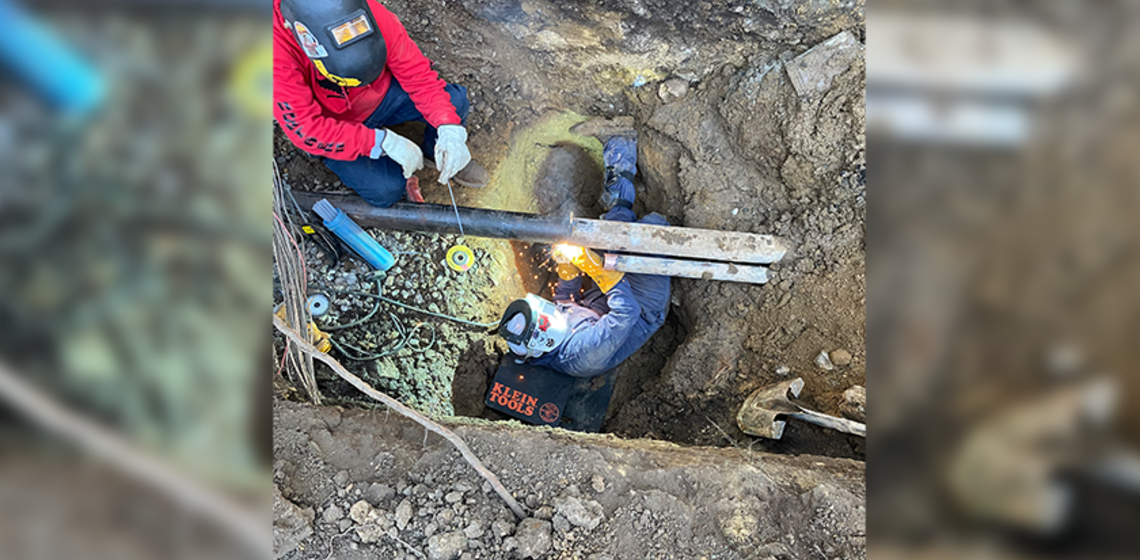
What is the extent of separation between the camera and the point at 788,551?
1666 mm

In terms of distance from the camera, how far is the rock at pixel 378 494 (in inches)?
66.7

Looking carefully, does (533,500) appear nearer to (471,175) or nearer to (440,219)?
(440,219)

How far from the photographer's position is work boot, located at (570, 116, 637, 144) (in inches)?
125

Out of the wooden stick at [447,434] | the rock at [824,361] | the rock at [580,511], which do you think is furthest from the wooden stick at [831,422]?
the wooden stick at [447,434]

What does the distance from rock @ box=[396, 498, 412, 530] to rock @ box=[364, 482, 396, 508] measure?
56 millimetres

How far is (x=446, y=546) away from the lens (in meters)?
1.63

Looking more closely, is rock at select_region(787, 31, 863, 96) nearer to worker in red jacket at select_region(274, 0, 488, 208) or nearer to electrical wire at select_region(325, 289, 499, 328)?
worker in red jacket at select_region(274, 0, 488, 208)
